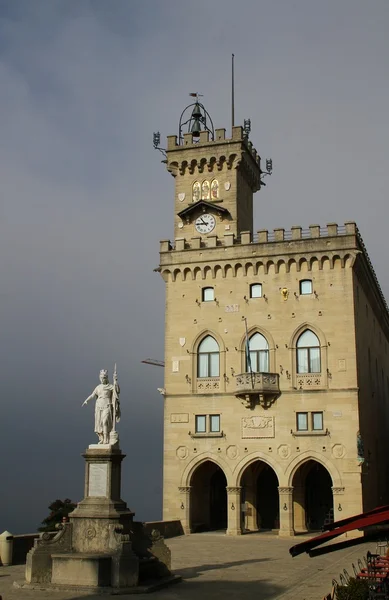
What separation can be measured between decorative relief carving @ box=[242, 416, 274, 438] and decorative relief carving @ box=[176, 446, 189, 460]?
3759mm

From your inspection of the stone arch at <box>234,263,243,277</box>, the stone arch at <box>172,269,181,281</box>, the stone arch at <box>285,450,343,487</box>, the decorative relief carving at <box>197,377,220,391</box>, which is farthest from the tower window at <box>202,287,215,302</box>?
the stone arch at <box>285,450,343,487</box>

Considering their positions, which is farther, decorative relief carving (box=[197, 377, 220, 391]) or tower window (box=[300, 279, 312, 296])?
decorative relief carving (box=[197, 377, 220, 391])

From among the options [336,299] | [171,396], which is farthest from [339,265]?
[171,396]

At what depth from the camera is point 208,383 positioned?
4562 cm

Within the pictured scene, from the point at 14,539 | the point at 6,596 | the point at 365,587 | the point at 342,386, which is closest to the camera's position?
the point at 365,587

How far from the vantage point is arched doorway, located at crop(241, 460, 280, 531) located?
4588 cm

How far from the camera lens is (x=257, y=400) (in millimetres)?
44062

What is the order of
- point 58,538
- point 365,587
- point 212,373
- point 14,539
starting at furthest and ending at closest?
point 212,373, point 14,539, point 58,538, point 365,587

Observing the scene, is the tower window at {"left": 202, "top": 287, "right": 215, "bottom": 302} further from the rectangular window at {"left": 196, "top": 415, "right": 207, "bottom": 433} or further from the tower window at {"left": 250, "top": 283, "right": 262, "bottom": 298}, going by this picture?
the rectangular window at {"left": 196, "top": 415, "right": 207, "bottom": 433}

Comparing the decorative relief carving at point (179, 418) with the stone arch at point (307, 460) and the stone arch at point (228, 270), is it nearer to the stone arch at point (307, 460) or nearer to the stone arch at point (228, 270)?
the stone arch at point (307, 460)

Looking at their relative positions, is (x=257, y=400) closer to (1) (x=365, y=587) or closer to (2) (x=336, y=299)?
(2) (x=336, y=299)

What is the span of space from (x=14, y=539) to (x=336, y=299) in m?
24.8

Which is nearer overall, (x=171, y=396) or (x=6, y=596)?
(x=6, y=596)

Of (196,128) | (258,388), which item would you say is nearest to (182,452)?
(258,388)
